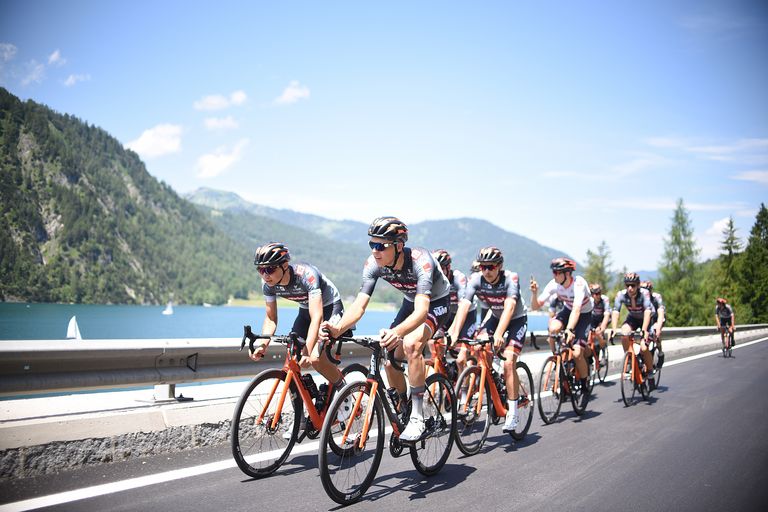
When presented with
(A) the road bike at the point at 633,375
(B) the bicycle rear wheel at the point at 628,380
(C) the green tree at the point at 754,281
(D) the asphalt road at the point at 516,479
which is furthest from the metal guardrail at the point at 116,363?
(C) the green tree at the point at 754,281

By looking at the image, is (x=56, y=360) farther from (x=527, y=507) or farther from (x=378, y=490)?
(x=527, y=507)

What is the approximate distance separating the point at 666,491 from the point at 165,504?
438cm

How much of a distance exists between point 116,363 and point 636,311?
1058cm

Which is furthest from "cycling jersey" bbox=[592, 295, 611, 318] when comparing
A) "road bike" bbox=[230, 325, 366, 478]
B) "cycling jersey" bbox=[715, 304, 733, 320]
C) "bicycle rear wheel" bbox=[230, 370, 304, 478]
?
"cycling jersey" bbox=[715, 304, 733, 320]

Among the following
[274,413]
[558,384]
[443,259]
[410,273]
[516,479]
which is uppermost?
[443,259]

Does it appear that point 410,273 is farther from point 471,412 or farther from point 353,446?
point 471,412

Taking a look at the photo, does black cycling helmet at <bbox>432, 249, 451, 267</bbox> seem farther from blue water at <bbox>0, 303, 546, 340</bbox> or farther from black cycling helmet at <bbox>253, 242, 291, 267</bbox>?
blue water at <bbox>0, 303, 546, 340</bbox>

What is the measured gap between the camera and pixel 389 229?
545cm

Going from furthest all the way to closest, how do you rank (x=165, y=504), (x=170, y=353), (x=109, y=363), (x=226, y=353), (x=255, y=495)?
(x=226, y=353)
(x=170, y=353)
(x=109, y=363)
(x=255, y=495)
(x=165, y=504)

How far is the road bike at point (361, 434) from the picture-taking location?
15.7 ft

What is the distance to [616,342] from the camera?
930 inches

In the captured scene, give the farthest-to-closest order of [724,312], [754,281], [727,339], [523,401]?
[754,281] < [724,312] < [727,339] < [523,401]

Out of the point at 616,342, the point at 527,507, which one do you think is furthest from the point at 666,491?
the point at 616,342

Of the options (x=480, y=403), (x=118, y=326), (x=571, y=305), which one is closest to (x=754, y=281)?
(x=118, y=326)
